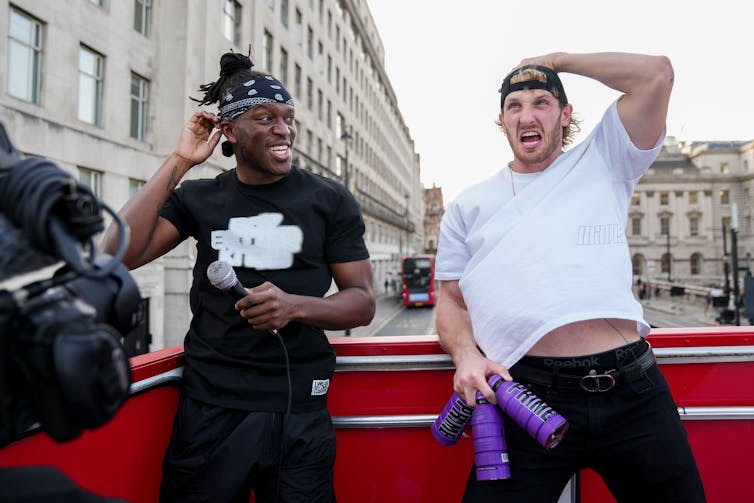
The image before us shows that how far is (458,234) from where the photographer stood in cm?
204

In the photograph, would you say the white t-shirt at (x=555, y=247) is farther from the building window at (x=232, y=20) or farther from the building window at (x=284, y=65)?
the building window at (x=284, y=65)

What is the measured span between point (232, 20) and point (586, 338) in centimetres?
2204

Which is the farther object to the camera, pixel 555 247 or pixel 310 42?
pixel 310 42

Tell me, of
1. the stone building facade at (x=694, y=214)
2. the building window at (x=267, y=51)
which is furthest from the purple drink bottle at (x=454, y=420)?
the stone building facade at (x=694, y=214)

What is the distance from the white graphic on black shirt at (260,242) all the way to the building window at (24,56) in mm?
12160

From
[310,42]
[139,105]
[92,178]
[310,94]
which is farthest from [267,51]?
[92,178]

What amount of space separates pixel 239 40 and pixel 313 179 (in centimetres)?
2123

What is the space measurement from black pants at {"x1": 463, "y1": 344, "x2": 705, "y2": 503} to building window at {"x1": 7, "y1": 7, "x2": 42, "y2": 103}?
13.4 metres

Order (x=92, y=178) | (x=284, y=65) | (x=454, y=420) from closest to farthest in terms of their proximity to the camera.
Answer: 1. (x=454, y=420)
2. (x=92, y=178)
3. (x=284, y=65)

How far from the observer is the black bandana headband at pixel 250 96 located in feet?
6.91

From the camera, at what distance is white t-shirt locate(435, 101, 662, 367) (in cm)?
168

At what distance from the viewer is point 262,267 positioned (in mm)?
1938

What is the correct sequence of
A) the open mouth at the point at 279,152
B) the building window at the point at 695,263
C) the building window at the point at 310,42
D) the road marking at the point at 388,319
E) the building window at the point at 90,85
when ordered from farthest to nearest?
the building window at the point at 695,263 < the building window at the point at 310,42 < the road marking at the point at 388,319 < the building window at the point at 90,85 < the open mouth at the point at 279,152

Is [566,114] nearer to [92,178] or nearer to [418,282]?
[92,178]
